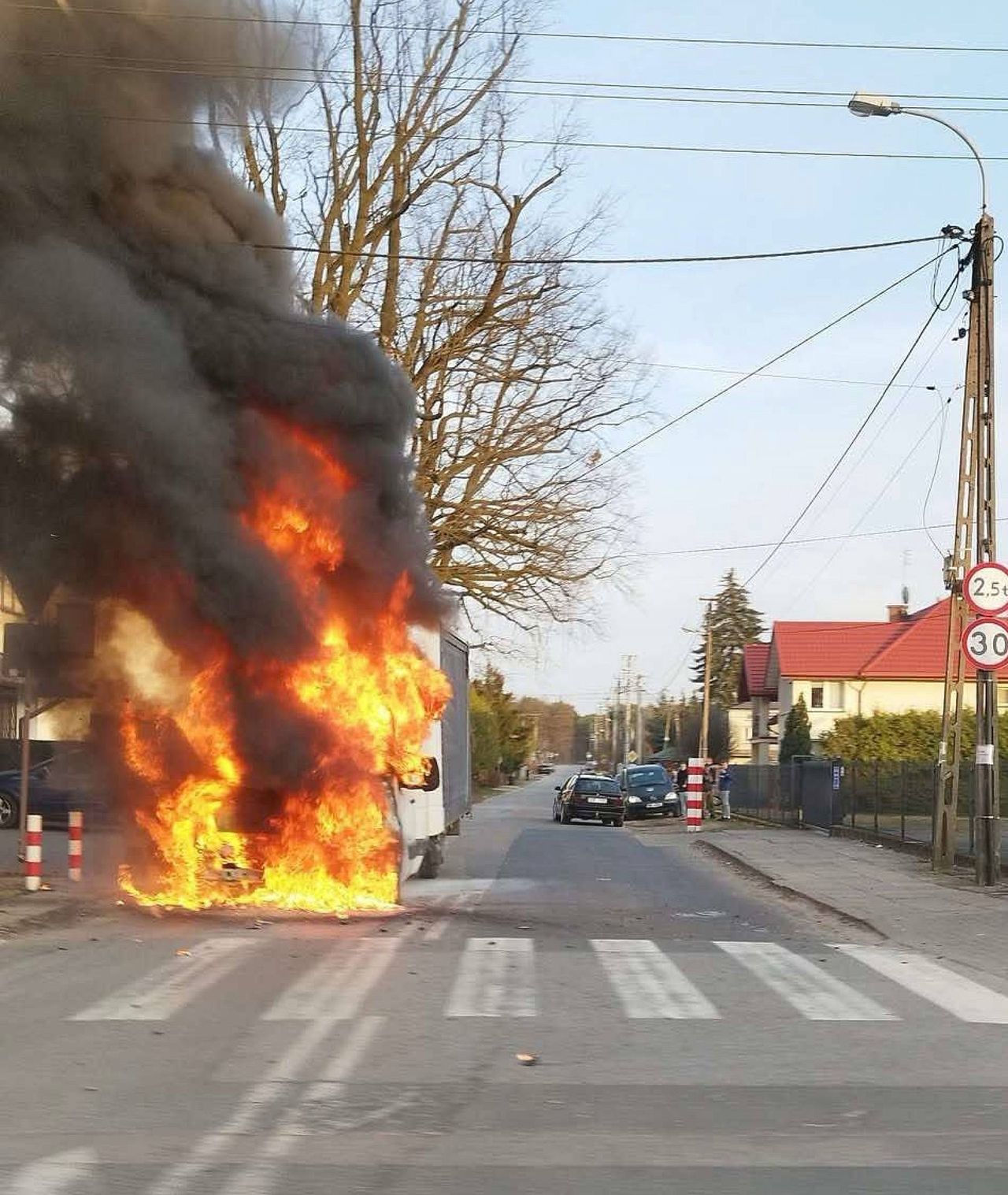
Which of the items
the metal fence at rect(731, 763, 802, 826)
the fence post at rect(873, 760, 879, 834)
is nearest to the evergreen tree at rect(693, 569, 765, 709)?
the metal fence at rect(731, 763, 802, 826)

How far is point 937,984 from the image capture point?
951 cm

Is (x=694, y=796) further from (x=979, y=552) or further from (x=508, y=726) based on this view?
(x=508, y=726)

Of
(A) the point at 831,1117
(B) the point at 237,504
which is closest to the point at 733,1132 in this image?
(A) the point at 831,1117

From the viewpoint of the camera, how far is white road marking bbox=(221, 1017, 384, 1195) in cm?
487

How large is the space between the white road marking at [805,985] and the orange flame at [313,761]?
3.36 m

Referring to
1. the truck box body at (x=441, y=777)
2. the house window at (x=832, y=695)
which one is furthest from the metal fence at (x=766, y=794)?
the house window at (x=832, y=695)

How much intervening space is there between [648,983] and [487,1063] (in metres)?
2.69

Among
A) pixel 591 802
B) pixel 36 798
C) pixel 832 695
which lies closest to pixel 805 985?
pixel 36 798

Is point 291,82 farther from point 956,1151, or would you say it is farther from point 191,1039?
point 956,1151

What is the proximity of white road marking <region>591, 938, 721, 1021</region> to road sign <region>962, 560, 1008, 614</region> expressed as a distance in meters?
6.67

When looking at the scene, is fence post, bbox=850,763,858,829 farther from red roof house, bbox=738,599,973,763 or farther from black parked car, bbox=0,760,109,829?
red roof house, bbox=738,599,973,763

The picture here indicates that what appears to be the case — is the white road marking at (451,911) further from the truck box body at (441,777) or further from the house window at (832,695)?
the house window at (832,695)

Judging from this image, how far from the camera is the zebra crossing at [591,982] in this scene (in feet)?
27.1

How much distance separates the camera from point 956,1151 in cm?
540
